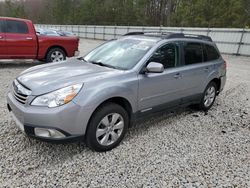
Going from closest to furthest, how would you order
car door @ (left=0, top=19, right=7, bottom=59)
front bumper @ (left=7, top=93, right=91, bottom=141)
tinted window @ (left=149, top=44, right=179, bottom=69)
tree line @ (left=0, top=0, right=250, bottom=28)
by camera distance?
front bumper @ (left=7, top=93, right=91, bottom=141) → tinted window @ (left=149, top=44, right=179, bottom=69) → car door @ (left=0, top=19, right=7, bottom=59) → tree line @ (left=0, top=0, right=250, bottom=28)

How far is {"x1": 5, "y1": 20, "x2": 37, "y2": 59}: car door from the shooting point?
24.5 feet

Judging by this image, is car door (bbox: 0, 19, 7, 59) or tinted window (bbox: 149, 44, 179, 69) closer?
tinted window (bbox: 149, 44, 179, 69)

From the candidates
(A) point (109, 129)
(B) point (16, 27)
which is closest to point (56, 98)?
(A) point (109, 129)

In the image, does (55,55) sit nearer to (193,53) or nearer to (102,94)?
(193,53)

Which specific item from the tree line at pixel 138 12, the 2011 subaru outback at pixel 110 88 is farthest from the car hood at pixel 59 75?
the tree line at pixel 138 12

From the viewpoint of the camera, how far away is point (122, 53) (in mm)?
3697

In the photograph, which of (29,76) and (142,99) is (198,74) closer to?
(142,99)

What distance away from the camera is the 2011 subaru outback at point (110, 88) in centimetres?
264

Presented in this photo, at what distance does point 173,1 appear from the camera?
30.7 metres

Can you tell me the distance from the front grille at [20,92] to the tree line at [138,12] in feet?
68.3

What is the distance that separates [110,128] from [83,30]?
29.4 m

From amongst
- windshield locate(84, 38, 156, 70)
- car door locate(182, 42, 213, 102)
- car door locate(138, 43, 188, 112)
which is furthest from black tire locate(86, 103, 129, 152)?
car door locate(182, 42, 213, 102)

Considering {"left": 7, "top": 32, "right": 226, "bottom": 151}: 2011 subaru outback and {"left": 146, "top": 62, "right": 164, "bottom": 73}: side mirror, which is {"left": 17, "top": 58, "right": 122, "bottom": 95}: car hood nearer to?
{"left": 7, "top": 32, "right": 226, "bottom": 151}: 2011 subaru outback

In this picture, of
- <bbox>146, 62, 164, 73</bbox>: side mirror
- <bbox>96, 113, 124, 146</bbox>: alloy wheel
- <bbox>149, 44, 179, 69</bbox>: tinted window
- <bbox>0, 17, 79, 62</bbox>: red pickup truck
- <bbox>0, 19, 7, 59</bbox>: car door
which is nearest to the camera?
<bbox>96, 113, 124, 146</bbox>: alloy wheel
